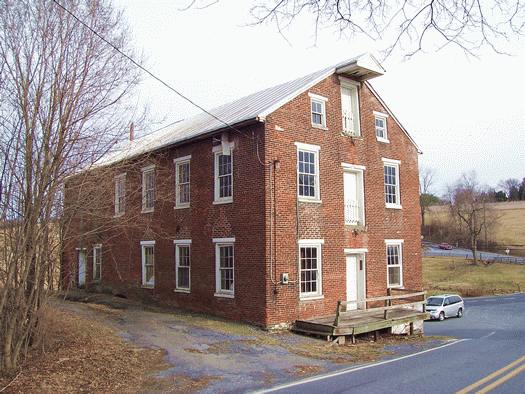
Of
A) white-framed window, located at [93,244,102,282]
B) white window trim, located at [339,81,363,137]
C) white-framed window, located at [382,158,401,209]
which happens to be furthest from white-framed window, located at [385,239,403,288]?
white-framed window, located at [93,244,102,282]

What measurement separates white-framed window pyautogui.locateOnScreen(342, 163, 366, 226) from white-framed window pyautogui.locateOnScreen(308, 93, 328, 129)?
192 cm

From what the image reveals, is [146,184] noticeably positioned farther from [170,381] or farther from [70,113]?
[170,381]

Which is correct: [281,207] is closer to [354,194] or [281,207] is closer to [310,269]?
[310,269]

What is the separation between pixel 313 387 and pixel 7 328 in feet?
20.2

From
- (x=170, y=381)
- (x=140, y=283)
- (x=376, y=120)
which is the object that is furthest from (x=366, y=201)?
(x=170, y=381)

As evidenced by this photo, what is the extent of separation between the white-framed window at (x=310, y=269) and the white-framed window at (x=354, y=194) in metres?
2.34

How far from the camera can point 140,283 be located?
22031 millimetres

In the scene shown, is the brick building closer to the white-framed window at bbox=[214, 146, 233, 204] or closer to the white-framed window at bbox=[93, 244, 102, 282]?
the white-framed window at bbox=[214, 146, 233, 204]

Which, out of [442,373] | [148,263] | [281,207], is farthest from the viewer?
[148,263]

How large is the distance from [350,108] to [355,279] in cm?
683

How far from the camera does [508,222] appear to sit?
106 metres

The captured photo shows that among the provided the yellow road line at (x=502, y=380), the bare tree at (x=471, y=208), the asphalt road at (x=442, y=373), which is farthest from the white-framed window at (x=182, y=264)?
the bare tree at (x=471, y=208)

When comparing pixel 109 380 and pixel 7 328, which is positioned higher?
pixel 7 328

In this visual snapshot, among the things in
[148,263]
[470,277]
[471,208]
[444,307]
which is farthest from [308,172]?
[471,208]
